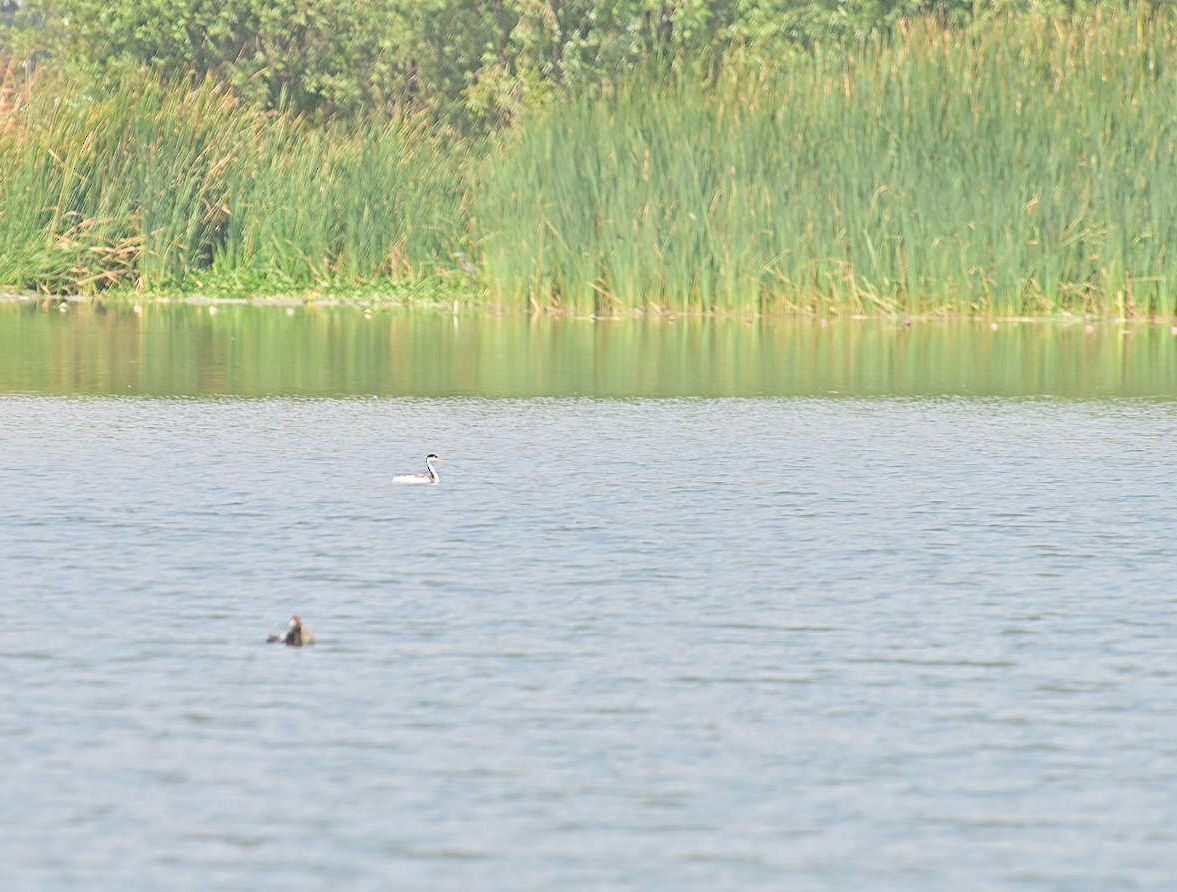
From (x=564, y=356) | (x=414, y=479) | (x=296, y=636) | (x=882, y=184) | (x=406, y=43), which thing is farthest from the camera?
(x=406, y=43)

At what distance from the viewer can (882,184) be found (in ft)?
74.3

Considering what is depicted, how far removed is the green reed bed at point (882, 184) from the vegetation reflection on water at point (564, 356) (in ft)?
1.66

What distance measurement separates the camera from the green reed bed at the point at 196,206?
90.7 ft

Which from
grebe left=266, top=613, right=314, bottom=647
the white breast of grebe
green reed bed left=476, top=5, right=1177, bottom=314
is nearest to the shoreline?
green reed bed left=476, top=5, right=1177, bottom=314

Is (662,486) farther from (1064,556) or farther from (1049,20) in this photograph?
(1049,20)

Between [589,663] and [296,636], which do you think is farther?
[296,636]

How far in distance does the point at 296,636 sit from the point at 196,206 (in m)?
21.0

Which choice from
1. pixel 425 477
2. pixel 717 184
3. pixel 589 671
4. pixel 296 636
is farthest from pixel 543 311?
pixel 589 671

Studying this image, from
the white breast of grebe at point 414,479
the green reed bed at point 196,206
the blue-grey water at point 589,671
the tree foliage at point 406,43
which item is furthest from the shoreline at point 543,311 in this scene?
the white breast of grebe at point 414,479

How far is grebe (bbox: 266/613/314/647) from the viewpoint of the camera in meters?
7.63

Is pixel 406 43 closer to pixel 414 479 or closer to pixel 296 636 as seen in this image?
pixel 414 479

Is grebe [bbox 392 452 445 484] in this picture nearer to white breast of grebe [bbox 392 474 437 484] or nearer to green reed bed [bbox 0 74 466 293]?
white breast of grebe [bbox 392 474 437 484]

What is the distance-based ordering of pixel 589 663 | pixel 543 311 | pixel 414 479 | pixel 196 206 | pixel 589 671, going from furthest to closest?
1. pixel 196 206
2. pixel 543 311
3. pixel 414 479
4. pixel 589 663
5. pixel 589 671

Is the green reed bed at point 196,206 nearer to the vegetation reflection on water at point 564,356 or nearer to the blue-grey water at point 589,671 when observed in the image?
the vegetation reflection on water at point 564,356
